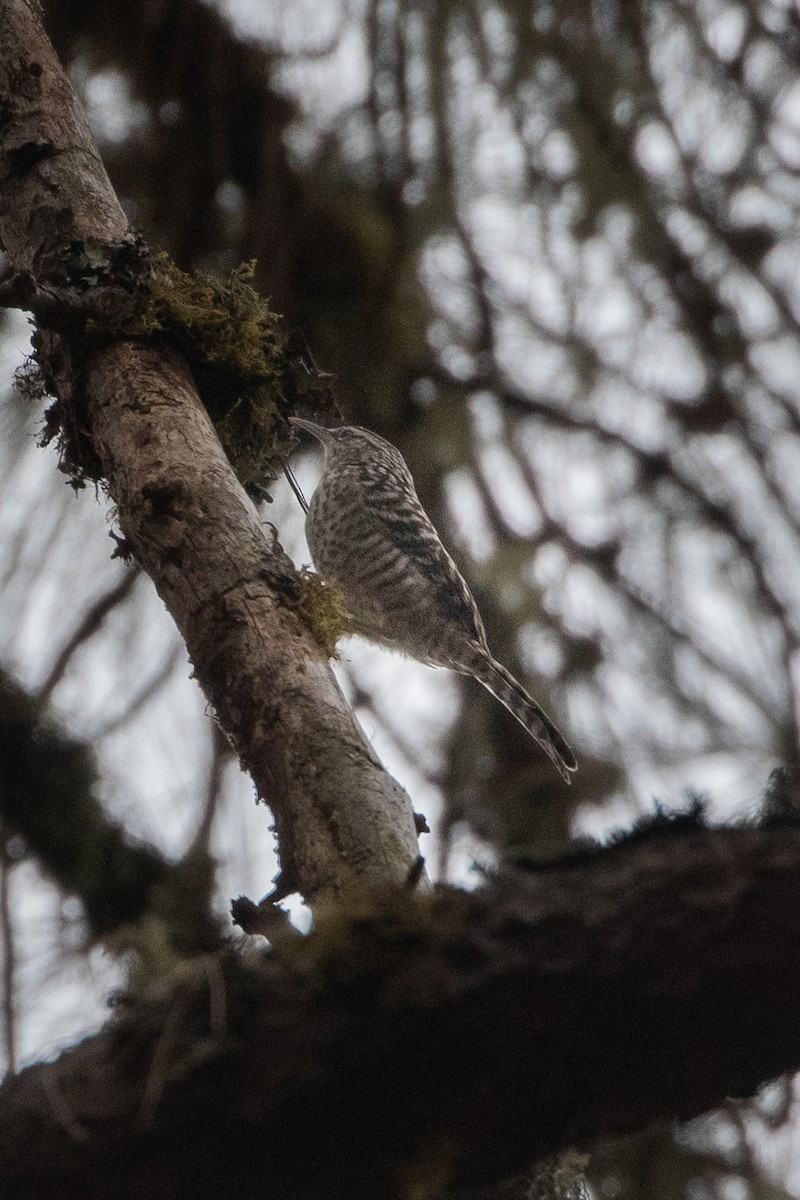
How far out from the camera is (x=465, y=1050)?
1.54 meters

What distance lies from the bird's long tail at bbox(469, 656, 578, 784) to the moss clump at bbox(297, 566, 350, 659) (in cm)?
195

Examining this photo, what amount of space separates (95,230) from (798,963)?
2563mm

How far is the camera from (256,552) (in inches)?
111

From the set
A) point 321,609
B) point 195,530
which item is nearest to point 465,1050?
point 321,609

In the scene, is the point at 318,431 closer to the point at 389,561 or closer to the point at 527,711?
the point at 389,561

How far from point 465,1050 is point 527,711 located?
353cm

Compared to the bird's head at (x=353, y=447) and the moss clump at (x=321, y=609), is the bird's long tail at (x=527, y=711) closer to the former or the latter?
the bird's head at (x=353, y=447)

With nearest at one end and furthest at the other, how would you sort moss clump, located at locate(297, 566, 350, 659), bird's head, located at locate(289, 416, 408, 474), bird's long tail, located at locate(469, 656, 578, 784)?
1. moss clump, located at locate(297, 566, 350, 659)
2. bird's long tail, located at locate(469, 656, 578, 784)
3. bird's head, located at locate(289, 416, 408, 474)

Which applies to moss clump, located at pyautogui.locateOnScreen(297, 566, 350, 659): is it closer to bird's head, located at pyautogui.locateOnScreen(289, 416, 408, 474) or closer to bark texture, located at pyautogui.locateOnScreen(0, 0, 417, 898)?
bark texture, located at pyautogui.locateOnScreen(0, 0, 417, 898)

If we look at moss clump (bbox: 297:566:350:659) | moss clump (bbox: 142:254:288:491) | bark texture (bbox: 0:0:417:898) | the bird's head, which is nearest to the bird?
the bird's head

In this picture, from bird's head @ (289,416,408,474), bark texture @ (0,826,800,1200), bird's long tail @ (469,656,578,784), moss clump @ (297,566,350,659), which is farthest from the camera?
bird's head @ (289,416,408,474)

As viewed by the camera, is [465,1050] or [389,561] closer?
[465,1050]

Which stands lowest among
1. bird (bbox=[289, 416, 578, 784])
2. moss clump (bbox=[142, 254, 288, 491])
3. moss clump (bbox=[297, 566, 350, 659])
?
moss clump (bbox=[297, 566, 350, 659])

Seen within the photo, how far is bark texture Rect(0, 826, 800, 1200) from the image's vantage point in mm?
1504
